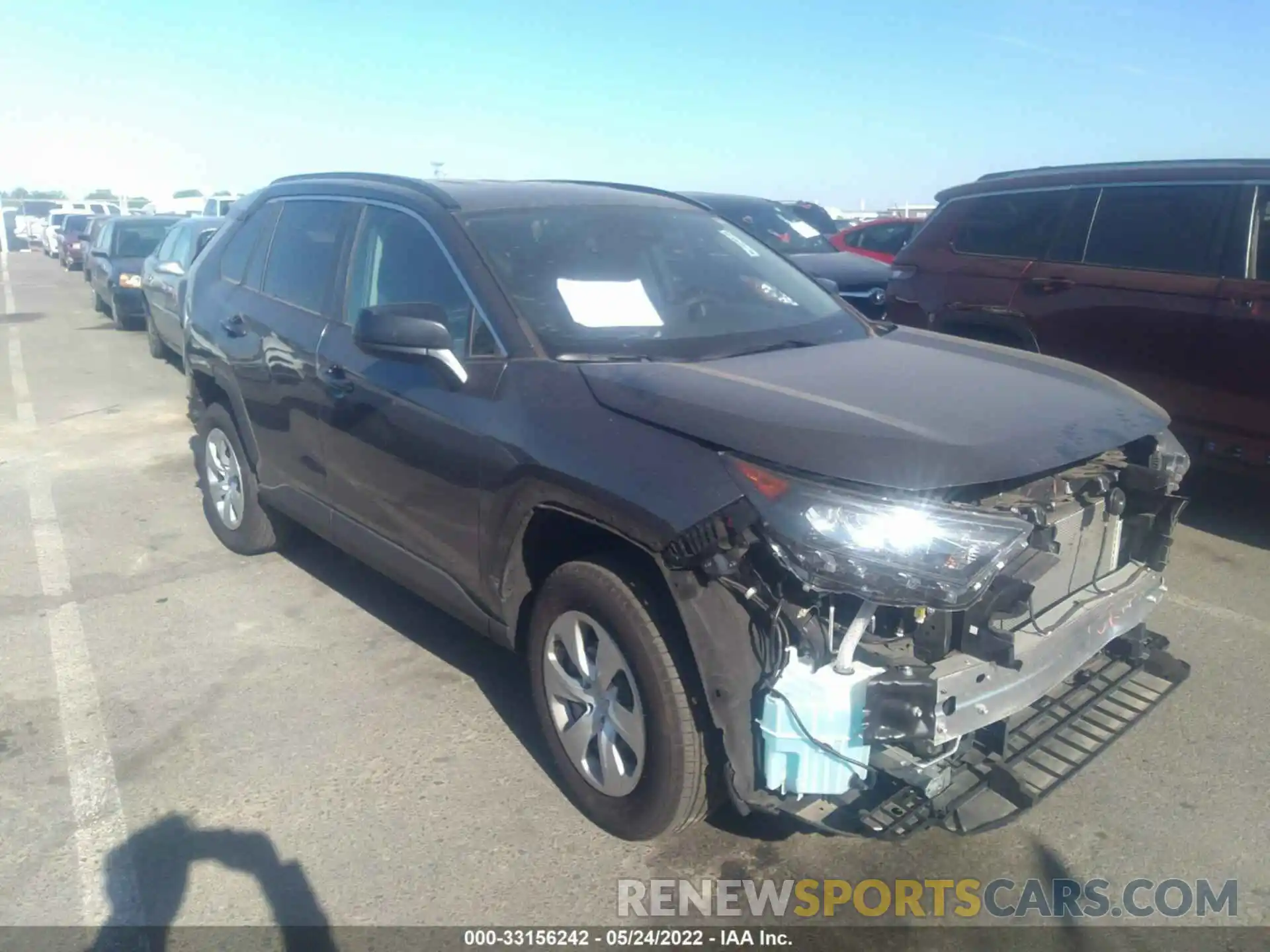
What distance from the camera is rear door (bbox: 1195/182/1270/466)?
209 inches

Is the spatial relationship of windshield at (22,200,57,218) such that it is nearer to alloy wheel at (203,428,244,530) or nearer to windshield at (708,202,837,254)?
windshield at (708,202,837,254)

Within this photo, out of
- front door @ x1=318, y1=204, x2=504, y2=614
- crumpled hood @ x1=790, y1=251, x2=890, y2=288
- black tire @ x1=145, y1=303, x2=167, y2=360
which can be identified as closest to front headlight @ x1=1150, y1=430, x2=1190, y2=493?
front door @ x1=318, y1=204, x2=504, y2=614

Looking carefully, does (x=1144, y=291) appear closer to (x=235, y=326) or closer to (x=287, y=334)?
(x=287, y=334)

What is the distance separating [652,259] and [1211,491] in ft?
15.0

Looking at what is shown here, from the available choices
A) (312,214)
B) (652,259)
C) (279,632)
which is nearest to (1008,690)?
(652,259)

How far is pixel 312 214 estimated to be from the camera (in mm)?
4664

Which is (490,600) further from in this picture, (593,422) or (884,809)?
(884,809)

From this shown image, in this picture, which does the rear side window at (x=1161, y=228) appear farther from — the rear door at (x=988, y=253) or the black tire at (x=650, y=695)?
the black tire at (x=650, y=695)

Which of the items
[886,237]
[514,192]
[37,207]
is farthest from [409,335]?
[37,207]

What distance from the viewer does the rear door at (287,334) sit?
4.35 meters

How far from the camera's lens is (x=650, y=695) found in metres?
2.80

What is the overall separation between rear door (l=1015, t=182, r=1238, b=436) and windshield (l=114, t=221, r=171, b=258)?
1423 cm

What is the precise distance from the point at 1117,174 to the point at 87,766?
6.09 metres

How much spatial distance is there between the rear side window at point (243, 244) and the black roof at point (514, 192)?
17.1 inches
